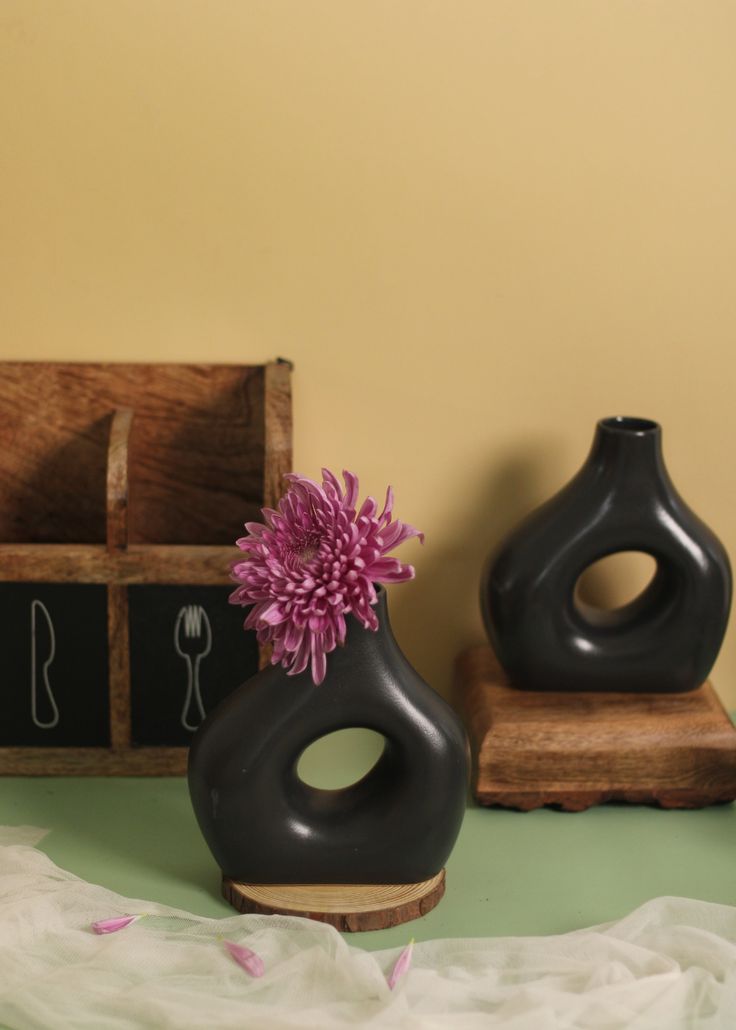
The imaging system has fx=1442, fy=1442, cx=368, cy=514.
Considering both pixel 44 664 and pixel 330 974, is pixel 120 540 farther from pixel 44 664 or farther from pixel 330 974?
pixel 330 974

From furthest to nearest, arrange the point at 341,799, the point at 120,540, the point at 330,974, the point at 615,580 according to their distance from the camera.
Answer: the point at 615,580, the point at 120,540, the point at 341,799, the point at 330,974

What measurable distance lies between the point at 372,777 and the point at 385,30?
0.66m

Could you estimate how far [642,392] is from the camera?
4.59ft

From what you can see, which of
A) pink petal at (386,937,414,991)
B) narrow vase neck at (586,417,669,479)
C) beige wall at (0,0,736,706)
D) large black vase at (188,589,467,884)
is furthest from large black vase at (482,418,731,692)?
pink petal at (386,937,414,991)

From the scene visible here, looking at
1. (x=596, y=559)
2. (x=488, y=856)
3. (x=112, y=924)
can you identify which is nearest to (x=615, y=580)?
(x=596, y=559)

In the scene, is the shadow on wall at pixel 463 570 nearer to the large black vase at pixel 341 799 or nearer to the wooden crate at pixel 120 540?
the wooden crate at pixel 120 540

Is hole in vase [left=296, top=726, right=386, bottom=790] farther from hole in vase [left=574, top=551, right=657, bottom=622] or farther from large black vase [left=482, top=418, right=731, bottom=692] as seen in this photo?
hole in vase [left=574, top=551, right=657, bottom=622]

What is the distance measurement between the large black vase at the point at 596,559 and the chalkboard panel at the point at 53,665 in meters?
0.36

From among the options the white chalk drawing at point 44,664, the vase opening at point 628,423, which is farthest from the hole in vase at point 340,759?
the vase opening at point 628,423

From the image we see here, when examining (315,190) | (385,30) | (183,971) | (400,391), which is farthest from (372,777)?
(385,30)

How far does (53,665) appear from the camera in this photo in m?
1.30

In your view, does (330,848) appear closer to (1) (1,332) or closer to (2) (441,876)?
(2) (441,876)

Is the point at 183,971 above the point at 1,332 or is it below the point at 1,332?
below

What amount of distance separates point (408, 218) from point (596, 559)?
360mm
